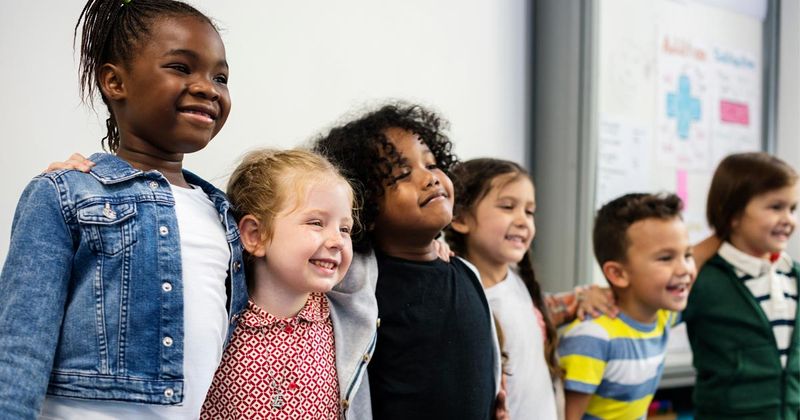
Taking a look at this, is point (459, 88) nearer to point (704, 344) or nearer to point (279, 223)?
point (704, 344)

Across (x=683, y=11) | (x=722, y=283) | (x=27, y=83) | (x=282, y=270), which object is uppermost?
(x=683, y=11)

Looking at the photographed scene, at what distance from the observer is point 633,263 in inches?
86.4

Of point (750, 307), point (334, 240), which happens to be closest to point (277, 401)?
point (334, 240)

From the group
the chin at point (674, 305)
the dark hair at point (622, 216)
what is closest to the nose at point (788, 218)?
the dark hair at point (622, 216)

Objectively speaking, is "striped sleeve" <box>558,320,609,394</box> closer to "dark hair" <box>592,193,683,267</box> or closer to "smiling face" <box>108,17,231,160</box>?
"dark hair" <box>592,193,683,267</box>

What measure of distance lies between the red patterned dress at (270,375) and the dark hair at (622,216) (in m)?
1.09

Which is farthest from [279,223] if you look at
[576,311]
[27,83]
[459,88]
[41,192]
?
[459,88]

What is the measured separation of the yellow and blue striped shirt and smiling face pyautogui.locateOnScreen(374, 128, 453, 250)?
0.65 m

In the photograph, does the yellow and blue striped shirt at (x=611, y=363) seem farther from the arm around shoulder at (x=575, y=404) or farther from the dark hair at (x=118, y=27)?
the dark hair at (x=118, y=27)

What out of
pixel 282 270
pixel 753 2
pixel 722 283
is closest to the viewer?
pixel 282 270

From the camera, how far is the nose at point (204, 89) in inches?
51.5

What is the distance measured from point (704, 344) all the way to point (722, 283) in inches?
7.7

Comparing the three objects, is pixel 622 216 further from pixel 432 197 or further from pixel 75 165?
pixel 75 165

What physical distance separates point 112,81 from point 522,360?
1.11m
